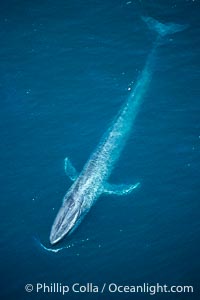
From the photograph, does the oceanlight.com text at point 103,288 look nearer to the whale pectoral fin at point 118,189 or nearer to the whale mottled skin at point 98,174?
the whale mottled skin at point 98,174

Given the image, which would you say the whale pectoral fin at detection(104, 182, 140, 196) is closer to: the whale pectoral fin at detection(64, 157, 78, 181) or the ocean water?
the ocean water

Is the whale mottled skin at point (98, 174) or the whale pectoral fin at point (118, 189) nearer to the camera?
the whale mottled skin at point (98, 174)

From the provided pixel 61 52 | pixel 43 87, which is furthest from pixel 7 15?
pixel 43 87

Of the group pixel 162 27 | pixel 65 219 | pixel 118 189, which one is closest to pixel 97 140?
pixel 118 189

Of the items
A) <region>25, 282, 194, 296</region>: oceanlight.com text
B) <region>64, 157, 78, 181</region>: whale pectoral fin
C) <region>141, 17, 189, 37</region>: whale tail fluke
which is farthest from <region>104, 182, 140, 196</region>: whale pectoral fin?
<region>141, 17, 189, 37</region>: whale tail fluke

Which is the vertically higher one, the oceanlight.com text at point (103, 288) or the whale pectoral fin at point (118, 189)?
the whale pectoral fin at point (118, 189)

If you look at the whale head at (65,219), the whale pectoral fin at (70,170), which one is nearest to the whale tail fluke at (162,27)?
the whale pectoral fin at (70,170)
